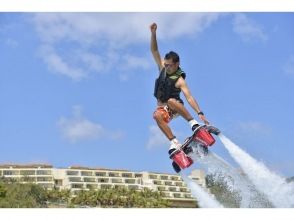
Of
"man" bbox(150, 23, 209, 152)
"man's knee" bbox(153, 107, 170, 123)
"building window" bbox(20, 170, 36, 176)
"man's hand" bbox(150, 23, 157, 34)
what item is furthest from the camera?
"building window" bbox(20, 170, 36, 176)

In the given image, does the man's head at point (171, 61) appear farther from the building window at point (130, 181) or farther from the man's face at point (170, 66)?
the building window at point (130, 181)

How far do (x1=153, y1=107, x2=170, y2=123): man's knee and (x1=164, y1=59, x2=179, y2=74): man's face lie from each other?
573 millimetres

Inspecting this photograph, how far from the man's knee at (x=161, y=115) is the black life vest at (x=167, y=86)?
0.49ft

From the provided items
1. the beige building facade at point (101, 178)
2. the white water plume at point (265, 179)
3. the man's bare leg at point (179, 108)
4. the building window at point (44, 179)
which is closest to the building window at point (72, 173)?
the beige building facade at point (101, 178)

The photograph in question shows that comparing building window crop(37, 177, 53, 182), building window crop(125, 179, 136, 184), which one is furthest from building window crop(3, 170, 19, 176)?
building window crop(125, 179, 136, 184)

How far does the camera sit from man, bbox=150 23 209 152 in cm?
1029

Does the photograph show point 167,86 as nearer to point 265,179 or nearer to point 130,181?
point 265,179

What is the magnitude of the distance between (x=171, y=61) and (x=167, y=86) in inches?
14.6

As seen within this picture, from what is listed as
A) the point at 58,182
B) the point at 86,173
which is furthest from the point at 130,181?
the point at 58,182

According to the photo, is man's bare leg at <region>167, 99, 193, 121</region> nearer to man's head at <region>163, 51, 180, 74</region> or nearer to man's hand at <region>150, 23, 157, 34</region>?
man's head at <region>163, 51, 180, 74</region>

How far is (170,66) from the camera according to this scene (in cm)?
1031

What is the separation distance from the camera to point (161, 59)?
10547mm
